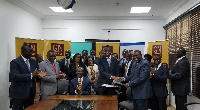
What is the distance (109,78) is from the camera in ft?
15.1

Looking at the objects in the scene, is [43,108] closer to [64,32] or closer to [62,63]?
[62,63]

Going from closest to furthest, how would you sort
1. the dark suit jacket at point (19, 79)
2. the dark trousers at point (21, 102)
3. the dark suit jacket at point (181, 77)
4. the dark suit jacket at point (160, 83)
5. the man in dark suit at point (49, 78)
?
the dark suit jacket at point (19, 79), the dark trousers at point (21, 102), the man in dark suit at point (49, 78), the dark suit jacket at point (181, 77), the dark suit jacket at point (160, 83)

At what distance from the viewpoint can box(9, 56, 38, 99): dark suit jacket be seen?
3.75 meters

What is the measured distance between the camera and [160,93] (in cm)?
472

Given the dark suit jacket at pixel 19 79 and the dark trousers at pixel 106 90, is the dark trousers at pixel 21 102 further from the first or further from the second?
the dark trousers at pixel 106 90

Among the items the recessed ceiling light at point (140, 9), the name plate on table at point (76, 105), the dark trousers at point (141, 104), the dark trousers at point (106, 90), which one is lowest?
the dark trousers at point (141, 104)

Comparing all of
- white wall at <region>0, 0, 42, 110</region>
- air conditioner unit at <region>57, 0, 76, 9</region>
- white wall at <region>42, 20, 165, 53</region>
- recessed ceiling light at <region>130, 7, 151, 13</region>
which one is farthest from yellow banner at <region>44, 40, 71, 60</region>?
air conditioner unit at <region>57, 0, 76, 9</region>

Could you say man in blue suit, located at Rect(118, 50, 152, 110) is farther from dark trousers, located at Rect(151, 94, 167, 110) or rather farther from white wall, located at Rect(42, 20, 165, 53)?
white wall, located at Rect(42, 20, 165, 53)

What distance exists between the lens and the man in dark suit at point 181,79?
4.48 meters

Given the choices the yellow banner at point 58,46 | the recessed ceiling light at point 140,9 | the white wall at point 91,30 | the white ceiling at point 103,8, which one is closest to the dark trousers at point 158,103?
the white ceiling at point 103,8

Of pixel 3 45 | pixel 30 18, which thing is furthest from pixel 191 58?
pixel 30 18

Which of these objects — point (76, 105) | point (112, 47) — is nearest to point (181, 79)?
point (76, 105)

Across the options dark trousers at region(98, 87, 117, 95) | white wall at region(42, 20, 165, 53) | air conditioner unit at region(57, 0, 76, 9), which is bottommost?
dark trousers at region(98, 87, 117, 95)

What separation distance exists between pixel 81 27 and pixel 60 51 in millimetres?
2289
